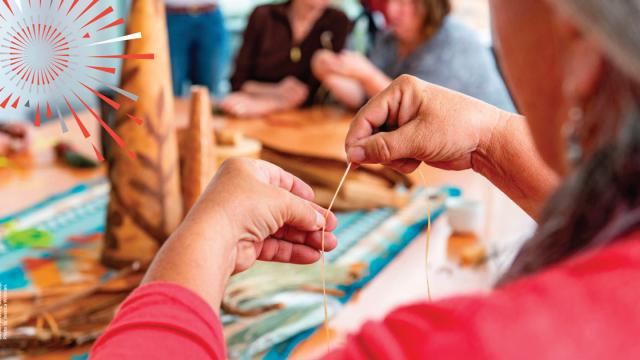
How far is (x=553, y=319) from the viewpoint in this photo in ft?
1.31

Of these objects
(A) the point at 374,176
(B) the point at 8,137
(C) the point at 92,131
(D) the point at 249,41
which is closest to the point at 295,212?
(A) the point at 374,176

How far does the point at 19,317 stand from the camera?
1018 millimetres

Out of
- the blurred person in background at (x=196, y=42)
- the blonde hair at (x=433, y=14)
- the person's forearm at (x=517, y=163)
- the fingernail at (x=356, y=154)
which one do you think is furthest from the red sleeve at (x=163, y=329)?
the blurred person in background at (x=196, y=42)

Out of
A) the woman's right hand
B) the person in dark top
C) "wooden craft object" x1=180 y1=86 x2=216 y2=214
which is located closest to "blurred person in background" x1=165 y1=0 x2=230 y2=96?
the person in dark top

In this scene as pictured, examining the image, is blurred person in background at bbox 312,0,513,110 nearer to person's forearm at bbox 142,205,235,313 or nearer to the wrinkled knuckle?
the wrinkled knuckle

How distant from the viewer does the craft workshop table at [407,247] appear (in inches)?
43.4

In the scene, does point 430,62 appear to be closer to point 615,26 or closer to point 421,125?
point 421,125

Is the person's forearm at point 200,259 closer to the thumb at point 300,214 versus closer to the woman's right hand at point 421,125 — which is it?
the thumb at point 300,214

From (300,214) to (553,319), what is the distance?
16.0 inches

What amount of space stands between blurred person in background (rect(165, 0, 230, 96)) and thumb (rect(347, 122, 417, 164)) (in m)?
2.23

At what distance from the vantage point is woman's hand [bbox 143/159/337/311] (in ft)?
2.18

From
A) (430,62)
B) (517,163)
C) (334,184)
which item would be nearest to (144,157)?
(334,184)

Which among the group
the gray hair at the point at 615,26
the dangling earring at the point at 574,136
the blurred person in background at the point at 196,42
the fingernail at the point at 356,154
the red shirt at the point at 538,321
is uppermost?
the gray hair at the point at 615,26

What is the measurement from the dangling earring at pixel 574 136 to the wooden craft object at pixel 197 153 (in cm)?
86
